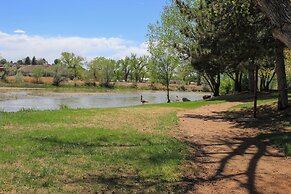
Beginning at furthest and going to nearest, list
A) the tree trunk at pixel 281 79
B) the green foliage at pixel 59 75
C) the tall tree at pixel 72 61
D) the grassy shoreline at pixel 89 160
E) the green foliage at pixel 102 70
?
the tall tree at pixel 72 61, the green foliage at pixel 102 70, the green foliage at pixel 59 75, the tree trunk at pixel 281 79, the grassy shoreline at pixel 89 160

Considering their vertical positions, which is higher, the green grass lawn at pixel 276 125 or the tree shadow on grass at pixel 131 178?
the green grass lawn at pixel 276 125

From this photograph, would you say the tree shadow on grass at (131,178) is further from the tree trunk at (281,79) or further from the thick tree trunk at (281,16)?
the tree trunk at (281,79)

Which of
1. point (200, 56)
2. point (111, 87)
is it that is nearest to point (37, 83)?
point (111, 87)

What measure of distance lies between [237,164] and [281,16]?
4.11 m

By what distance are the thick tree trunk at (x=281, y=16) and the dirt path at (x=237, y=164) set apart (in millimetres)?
2836

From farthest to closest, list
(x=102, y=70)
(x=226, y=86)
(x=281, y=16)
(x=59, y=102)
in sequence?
1. (x=102, y=70)
2. (x=226, y=86)
3. (x=59, y=102)
4. (x=281, y=16)

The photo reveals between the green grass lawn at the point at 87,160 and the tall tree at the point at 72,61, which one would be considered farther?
the tall tree at the point at 72,61

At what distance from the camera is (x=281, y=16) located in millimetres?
5801

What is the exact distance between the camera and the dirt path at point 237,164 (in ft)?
23.1

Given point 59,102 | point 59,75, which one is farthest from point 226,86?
point 59,75

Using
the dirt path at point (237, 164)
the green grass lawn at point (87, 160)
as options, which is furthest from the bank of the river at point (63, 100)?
the dirt path at point (237, 164)

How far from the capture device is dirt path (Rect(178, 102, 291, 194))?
7047 millimetres

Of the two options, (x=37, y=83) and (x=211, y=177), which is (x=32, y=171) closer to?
(x=211, y=177)

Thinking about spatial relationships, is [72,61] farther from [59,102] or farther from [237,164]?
[237,164]
